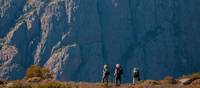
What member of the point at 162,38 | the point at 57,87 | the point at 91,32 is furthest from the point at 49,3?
the point at 57,87

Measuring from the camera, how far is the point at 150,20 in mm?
194625

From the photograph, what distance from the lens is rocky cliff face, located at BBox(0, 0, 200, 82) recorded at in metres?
184

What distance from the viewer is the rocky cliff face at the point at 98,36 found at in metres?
184

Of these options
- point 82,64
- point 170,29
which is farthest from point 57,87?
point 170,29

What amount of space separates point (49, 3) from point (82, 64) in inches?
854

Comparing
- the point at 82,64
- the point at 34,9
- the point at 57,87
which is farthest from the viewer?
the point at 34,9

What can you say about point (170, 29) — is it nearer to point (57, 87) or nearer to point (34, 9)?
point (34, 9)

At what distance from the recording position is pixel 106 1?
643 ft

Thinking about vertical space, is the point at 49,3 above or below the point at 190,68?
above

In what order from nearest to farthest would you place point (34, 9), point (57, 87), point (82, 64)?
point (57, 87) → point (82, 64) → point (34, 9)

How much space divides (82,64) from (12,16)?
25563 mm

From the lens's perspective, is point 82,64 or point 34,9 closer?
point 82,64

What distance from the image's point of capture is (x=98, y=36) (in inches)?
7466

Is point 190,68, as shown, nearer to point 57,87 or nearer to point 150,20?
point 150,20
